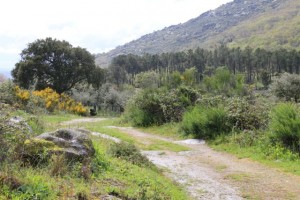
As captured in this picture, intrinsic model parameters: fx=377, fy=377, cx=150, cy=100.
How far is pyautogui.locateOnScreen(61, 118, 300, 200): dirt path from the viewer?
797 centimetres

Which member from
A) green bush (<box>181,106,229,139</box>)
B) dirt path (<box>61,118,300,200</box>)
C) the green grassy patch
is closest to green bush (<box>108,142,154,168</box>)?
dirt path (<box>61,118,300,200</box>)

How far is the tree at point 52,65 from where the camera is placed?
36966 millimetres

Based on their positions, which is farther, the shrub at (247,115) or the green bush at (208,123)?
the green bush at (208,123)

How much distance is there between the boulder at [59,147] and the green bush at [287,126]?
20.9 feet

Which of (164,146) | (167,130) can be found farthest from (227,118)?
(167,130)

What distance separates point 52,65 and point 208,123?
26.5 meters

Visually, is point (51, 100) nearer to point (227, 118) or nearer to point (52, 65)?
point (52, 65)

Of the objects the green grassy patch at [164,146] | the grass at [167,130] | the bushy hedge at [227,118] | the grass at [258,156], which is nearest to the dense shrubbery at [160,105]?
the grass at [167,130]

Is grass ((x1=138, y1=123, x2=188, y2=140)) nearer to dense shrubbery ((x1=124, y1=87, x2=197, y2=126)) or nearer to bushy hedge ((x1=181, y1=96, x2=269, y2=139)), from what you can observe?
bushy hedge ((x1=181, y1=96, x2=269, y2=139))

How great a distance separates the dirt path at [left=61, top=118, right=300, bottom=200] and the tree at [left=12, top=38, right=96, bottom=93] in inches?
1076

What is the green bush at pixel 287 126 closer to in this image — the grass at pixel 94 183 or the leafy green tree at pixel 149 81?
the grass at pixel 94 183

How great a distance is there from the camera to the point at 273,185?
28.1 ft

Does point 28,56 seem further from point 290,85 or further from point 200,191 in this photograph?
point 200,191

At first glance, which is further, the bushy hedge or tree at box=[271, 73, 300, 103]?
tree at box=[271, 73, 300, 103]
